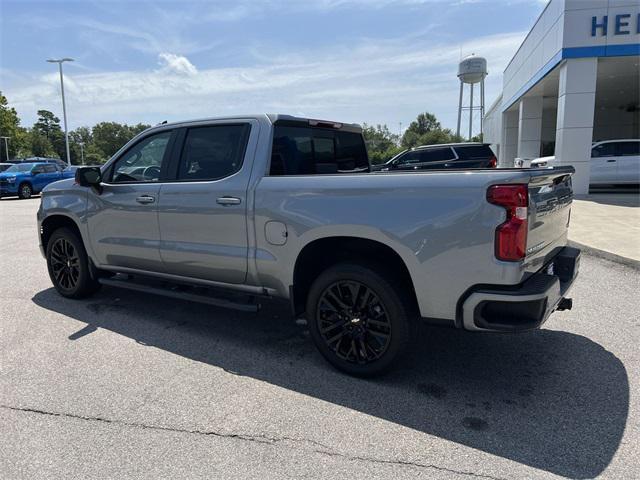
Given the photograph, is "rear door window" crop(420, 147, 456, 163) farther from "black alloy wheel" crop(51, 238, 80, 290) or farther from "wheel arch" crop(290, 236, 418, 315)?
"wheel arch" crop(290, 236, 418, 315)

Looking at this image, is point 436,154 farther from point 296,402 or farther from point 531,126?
point 296,402

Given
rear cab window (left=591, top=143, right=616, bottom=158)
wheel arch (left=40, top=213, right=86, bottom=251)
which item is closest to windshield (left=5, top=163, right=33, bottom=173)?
wheel arch (left=40, top=213, right=86, bottom=251)

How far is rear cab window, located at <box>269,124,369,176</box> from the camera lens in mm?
4239

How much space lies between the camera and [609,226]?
9953 mm

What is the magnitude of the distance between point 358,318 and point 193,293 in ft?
6.08

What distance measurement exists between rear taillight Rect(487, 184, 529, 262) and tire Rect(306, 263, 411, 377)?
0.81m

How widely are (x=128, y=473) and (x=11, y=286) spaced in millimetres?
5029

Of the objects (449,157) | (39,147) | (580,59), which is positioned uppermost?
(580,59)

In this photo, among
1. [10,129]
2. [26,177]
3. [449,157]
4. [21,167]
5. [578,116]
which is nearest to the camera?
[449,157]

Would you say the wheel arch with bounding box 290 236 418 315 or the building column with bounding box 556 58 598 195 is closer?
the wheel arch with bounding box 290 236 418 315

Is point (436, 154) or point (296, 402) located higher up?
point (436, 154)

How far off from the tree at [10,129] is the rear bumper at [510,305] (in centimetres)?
6589

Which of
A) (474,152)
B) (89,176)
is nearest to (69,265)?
(89,176)

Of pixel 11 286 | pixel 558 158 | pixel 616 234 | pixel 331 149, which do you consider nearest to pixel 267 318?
pixel 331 149
